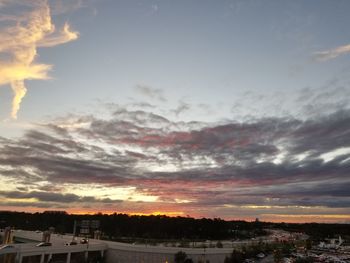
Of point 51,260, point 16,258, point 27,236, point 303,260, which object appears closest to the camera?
point 16,258

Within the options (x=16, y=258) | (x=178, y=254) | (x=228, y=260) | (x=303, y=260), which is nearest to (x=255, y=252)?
(x=303, y=260)

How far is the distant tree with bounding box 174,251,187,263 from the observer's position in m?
88.1

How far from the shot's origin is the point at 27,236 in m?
130

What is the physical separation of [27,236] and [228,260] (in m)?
75.2

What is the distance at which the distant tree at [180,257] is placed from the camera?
88.1 meters

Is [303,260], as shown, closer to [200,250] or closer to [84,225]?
[200,250]

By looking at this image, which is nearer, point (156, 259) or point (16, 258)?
point (16, 258)

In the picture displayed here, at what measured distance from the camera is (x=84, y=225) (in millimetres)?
99000

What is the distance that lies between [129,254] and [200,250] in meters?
18.3

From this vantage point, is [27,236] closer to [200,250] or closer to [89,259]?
[89,259]

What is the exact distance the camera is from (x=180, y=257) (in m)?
88.8

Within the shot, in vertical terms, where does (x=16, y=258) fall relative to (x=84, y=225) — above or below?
below

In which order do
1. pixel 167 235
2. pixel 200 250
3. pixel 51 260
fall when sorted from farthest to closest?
pixel 167 235, pixel 200 250, pixel 51 260

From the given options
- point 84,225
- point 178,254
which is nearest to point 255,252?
point 178,254
